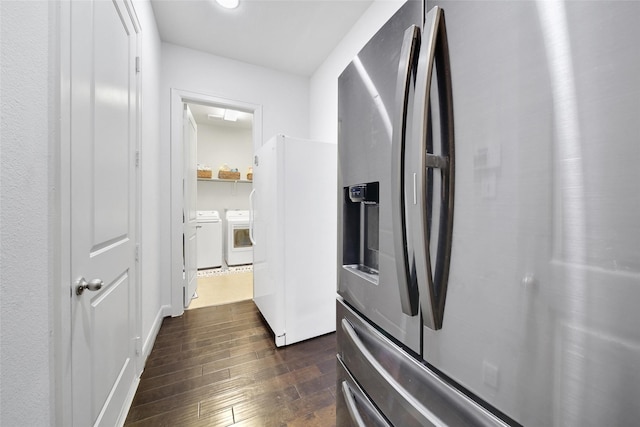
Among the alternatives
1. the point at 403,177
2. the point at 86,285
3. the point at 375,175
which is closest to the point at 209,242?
the point at 86,285

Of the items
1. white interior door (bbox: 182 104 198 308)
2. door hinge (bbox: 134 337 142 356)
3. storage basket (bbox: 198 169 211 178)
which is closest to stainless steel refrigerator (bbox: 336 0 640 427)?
door hinge (bbox: 134 337 142 356)

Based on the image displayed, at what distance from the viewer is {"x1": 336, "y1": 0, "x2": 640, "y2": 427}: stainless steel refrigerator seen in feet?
1.04

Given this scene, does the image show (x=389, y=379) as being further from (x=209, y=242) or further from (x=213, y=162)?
(x=213, y=162)

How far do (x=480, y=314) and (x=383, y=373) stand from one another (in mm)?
351

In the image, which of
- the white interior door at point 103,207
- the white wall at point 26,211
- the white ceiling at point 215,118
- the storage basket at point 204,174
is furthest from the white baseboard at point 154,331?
the white ceiling at point 215,118

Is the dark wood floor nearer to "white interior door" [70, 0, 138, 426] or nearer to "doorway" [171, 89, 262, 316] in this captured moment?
"white interior door" [70, 0, 138, 426]

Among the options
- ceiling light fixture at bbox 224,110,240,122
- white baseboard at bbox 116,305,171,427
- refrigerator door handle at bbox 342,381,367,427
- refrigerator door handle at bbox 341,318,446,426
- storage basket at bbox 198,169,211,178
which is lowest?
white baseboard at bbox 116,305,171,427

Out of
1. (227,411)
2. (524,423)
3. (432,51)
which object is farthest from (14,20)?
(227,411)

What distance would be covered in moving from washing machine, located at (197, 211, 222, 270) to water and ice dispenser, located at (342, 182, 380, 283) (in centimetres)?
387

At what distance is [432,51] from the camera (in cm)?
49

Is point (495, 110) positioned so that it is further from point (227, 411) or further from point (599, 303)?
point (227, 411)

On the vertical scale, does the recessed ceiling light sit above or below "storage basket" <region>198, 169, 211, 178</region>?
above

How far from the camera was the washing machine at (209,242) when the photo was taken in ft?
13.8

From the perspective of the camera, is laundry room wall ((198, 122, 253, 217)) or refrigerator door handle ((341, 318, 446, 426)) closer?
refrigerator door handle ((341, 318, 446, 426))
